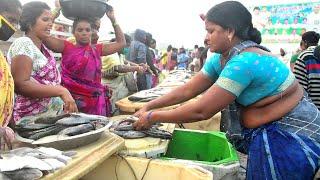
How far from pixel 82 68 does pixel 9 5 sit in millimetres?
1075

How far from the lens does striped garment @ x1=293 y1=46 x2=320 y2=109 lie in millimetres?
3447

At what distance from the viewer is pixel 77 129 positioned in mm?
A: 1949

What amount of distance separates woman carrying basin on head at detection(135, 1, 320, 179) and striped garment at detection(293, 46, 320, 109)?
1.40 m

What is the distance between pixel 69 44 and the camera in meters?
3.29

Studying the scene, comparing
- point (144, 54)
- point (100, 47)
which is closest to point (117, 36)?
point (100, 47)

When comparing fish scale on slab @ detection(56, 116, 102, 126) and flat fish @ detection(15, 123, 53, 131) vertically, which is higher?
fish scale on slab @ detection(56, 116, 102, 126)

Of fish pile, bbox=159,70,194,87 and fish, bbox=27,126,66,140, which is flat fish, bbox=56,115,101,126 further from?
fish pile, bbox=159,70,194,87

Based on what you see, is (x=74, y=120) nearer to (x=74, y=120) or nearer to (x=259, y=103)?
(x=74, y=120)

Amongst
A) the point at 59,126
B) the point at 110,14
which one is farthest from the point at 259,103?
the point at 110,14

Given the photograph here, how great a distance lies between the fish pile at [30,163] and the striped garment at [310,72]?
2714 mm

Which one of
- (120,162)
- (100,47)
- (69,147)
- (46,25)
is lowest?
(120,162)

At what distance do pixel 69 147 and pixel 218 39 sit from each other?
113 cm

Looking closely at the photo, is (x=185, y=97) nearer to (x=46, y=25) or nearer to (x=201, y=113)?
(x=201, y=113)

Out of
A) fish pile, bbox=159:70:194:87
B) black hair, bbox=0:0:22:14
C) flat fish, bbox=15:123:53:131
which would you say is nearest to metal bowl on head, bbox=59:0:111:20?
black hair, bbox=0:0:22:14
